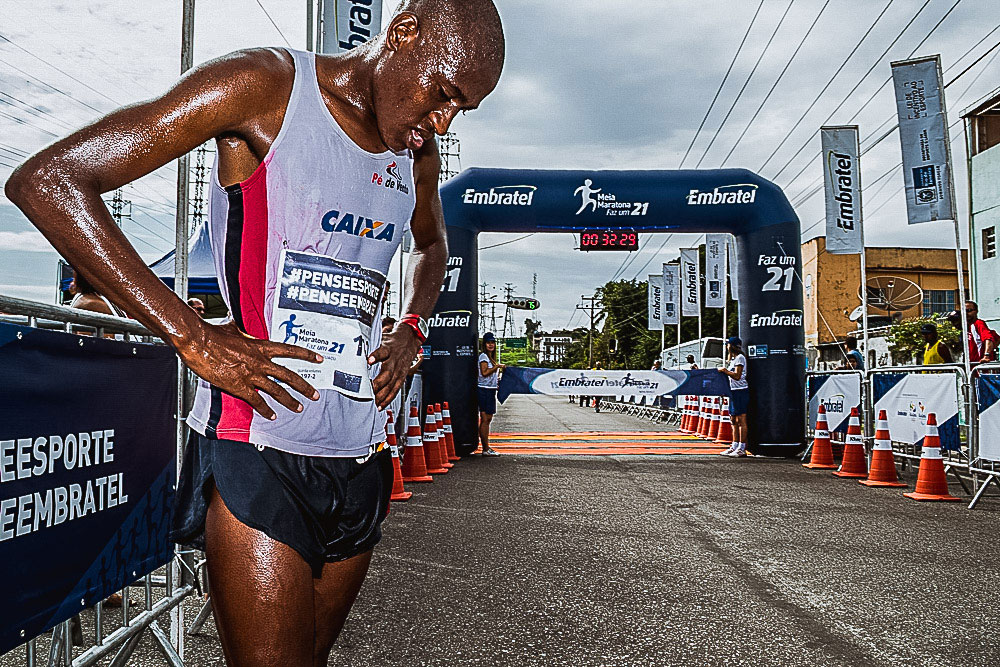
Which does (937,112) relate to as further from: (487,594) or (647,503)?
(487,594)

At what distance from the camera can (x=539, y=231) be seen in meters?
13.1

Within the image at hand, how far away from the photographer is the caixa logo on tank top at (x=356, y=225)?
5.40 ft

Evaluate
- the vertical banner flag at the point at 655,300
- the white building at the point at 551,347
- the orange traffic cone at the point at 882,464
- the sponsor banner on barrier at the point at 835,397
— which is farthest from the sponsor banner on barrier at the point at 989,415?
the white building at the point at 551,347

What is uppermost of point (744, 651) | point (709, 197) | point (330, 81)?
point (709, 197)

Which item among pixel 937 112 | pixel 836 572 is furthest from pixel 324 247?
pixel 937 112

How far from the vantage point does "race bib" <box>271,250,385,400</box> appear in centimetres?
160

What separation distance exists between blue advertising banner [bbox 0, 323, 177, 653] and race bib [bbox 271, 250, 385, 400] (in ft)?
3.49

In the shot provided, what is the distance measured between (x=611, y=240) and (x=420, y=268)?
37.1 feet

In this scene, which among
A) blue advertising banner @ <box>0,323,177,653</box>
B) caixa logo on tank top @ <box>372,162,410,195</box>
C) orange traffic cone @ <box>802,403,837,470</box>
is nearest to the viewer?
caixa logo on tank top @ <box>372,162,410,195</box>

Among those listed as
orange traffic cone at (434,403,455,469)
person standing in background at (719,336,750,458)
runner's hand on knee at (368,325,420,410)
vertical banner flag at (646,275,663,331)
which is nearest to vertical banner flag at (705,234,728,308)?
vertical banner flag at (646,275,663,331)

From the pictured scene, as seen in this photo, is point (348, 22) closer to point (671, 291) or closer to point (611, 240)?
point (611, 240)

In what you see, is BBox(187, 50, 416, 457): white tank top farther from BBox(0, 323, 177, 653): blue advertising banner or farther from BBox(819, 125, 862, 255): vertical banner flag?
BBox(819, 125, 862, 255): vertical banner flag

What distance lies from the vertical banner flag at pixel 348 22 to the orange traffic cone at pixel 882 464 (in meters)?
6.99

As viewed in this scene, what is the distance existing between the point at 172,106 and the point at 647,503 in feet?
22.5
